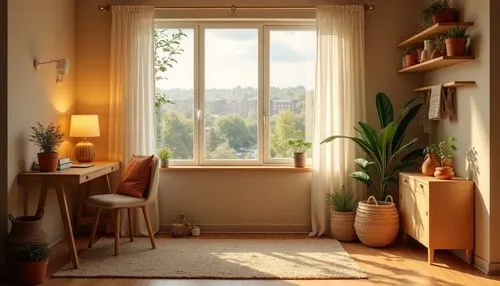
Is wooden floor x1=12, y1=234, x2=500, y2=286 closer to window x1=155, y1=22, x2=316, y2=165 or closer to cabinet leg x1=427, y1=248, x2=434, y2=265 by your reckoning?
cabinet leg x1=427, y1=248, x2=434, y2=265

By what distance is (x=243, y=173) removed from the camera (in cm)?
538

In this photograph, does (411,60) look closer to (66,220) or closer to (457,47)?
(457,47)

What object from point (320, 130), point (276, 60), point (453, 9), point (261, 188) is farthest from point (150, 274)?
point (453, 9)

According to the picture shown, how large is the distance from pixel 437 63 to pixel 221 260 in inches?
99.2

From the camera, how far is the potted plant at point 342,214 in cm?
503

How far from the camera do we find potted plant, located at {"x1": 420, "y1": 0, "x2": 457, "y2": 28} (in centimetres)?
436

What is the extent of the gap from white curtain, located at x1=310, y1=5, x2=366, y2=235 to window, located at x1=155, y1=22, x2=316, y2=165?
0.26 meters

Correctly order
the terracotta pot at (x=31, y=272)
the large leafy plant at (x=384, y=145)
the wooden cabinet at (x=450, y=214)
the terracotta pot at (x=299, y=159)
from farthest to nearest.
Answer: the terracotta pot at (x=299, y=159) < the large leafy plant at (x=384, y=145) < the wooden cabinet at (x=450, y=214) < the terracotta pot at (x=31, y=272)

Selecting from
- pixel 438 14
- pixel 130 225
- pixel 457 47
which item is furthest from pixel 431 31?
pixel 130 225

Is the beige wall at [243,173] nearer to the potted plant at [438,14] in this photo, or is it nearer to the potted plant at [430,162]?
the potted plant at [438,14]

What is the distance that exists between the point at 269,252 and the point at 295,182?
1.04m

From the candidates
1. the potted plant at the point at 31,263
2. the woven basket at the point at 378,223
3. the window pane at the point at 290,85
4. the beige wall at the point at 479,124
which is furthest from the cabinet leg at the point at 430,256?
the potted plant at the point at 31,263

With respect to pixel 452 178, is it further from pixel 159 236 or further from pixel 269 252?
pixel 159 236

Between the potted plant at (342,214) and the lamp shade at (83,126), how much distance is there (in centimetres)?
243
